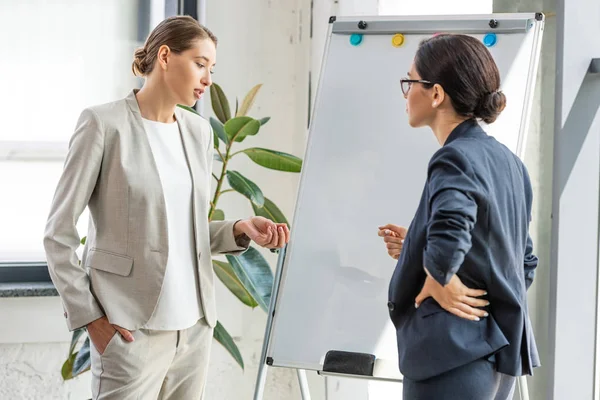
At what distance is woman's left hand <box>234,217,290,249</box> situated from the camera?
5.96 ft

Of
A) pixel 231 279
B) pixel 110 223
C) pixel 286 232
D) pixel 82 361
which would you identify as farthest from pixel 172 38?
pixel 82 361

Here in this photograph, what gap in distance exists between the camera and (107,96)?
Answer: 2.78 metres

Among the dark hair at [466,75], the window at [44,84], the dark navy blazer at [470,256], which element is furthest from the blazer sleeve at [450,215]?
the window at [44,84]

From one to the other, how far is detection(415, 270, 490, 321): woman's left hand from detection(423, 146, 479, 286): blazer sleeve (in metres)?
0.06

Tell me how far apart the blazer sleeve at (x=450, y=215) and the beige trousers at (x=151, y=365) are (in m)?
0.66

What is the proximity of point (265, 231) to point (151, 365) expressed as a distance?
1.41 feet

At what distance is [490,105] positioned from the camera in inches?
53.7

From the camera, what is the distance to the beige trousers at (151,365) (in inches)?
62.6

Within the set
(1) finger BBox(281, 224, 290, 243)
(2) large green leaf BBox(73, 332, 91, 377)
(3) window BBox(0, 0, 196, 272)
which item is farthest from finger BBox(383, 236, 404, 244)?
(3) window BBox(0, 0, 196, 272)

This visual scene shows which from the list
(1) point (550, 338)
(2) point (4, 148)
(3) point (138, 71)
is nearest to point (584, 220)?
(1) point (550, 338)

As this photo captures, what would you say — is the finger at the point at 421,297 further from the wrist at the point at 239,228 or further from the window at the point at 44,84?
the window at the point at 44,84

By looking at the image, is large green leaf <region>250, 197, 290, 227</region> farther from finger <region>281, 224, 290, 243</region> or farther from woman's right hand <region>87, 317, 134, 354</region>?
woman's right hand <region>87, 317, 134, 354</region>

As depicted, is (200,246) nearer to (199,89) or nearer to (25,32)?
(199,89)

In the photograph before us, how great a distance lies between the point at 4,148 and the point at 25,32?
425mm
